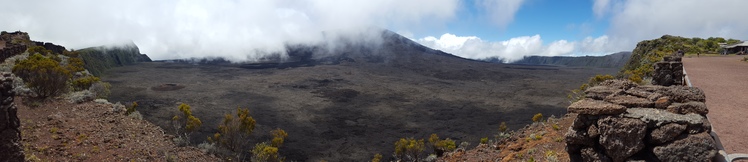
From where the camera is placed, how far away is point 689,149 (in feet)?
14.8

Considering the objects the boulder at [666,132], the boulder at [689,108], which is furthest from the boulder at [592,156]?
the boulder at [689,108]

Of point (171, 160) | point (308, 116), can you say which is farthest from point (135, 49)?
point (171, 160)

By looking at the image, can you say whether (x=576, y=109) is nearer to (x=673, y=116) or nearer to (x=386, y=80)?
(x=673, y=116)

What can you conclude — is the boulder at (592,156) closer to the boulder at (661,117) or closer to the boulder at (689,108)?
the boulder at (661,117)

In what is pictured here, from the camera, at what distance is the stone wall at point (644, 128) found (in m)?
4.61

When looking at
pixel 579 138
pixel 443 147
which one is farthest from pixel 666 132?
pixel 443 147

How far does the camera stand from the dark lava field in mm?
35438

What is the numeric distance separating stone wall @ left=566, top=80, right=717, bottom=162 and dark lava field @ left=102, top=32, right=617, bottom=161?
2457 centimetres

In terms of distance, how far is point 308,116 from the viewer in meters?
45.4

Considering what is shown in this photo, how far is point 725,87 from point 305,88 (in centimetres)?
6037

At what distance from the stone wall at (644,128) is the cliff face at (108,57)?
3006 inches

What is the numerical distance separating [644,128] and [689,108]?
105 cm

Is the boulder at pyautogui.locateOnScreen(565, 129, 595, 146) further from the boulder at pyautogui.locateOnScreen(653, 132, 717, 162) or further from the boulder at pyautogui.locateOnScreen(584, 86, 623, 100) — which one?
the boulder at pyautogui.locateOnScreen(584, 86, 623, 100)

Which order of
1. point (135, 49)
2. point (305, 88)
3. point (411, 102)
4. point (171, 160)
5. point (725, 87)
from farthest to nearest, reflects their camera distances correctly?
point (135, 49)
point (305, 88)
point (411, 102)
point (171, 160)
point (725, 87)
